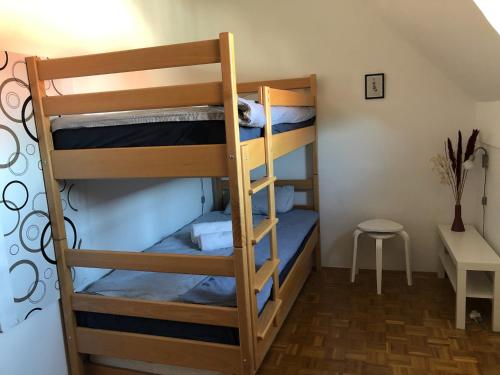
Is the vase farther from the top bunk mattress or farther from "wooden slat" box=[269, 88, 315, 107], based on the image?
the top bunk mattress

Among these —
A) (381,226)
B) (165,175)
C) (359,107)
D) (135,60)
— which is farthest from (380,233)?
(135,60)

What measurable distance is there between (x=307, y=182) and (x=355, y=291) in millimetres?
1022

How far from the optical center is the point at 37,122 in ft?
6.46

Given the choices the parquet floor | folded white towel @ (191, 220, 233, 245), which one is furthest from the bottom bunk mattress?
the parquet floor

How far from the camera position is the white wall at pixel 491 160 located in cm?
282

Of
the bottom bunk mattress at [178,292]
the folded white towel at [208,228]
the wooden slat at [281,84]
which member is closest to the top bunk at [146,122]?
the bottom bunk mattress at [178,292]

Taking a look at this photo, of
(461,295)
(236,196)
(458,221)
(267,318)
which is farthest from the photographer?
(458,221)

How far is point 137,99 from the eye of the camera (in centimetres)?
179

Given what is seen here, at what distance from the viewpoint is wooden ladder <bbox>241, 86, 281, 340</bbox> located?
1.83m

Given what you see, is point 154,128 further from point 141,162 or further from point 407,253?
point 407,253

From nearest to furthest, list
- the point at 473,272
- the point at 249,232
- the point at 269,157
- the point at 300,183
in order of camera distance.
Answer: the point at 249,232 < the point at 269,157 < the point at 473,272 < the point at 300,183

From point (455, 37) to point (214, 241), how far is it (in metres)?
1.91

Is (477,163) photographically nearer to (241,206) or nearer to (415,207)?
(415,207)

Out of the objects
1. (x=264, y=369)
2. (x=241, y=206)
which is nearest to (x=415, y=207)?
(x=264, y=369)
